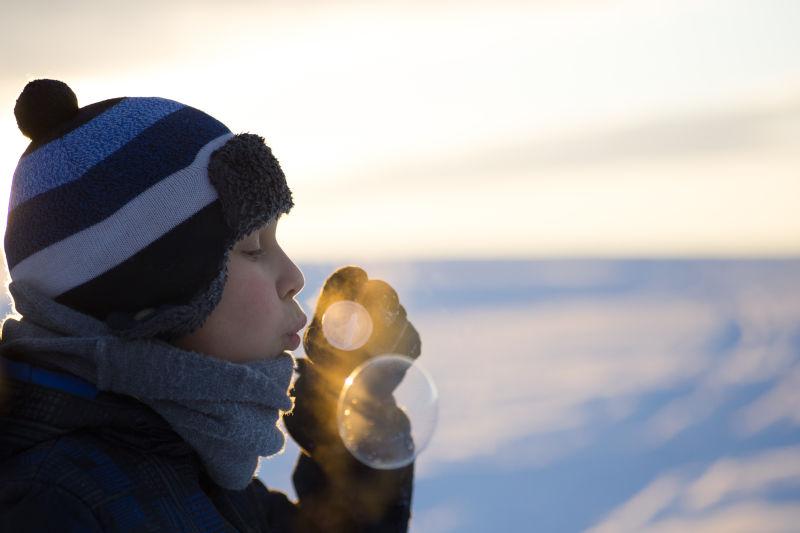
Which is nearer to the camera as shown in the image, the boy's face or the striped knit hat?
the striped knit hat

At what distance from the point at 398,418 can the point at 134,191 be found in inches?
106

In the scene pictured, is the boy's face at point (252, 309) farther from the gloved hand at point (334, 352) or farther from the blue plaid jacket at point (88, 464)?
the gloved hand at point (334, 352)

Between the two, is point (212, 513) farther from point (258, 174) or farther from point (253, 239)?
point (258, 174)

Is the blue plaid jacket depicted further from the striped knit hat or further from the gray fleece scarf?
the striped knit hat

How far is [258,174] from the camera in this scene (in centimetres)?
290

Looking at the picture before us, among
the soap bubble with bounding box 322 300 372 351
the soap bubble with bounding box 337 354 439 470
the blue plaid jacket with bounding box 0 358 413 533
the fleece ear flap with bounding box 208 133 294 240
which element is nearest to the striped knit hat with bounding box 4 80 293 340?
the fleece ear flap with bounding box 208 133 294 240

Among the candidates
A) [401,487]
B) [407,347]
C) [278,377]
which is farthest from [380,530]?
[278,377]

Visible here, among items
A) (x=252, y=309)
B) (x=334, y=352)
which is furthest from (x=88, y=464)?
(x=334, y=352)

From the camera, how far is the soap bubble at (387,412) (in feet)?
15.0

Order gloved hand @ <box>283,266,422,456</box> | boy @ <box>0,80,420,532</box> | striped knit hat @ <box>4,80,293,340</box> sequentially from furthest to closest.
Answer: gloved hand @ <box>283,266,422,456</box>
striped knit hat @ <box>4,80,293,340</box>
boy @ <box>0,80,420,532</box>

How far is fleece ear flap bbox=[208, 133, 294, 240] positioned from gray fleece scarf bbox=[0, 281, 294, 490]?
0.41 m

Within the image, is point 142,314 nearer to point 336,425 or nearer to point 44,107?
point 44,107

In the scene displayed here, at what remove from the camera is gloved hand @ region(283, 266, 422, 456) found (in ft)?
14.3

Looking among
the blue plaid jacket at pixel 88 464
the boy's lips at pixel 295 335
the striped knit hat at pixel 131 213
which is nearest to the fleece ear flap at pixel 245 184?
the striped knit hat at pixel 131 213
